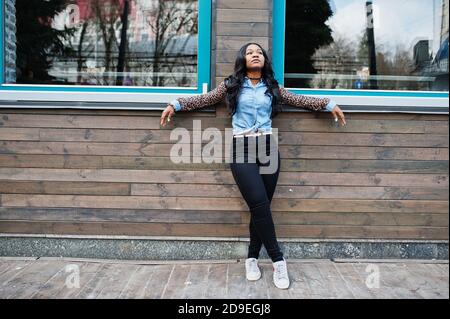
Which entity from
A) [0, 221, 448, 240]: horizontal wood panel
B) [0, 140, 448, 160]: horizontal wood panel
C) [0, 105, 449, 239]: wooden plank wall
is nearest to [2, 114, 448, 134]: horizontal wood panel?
[0, 105, 449, 239]: wooden plank wall

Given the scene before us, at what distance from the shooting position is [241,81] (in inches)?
116

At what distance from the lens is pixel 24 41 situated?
3637 millimetres

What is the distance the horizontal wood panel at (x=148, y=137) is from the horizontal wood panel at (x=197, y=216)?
0.57 m

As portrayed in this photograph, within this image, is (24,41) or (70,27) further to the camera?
(70,27)

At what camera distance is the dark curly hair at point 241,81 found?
2945 mm

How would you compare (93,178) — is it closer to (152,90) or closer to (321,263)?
(152,90)

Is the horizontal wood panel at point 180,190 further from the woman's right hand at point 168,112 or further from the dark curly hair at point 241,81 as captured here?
the dark curly hair at point 241,81

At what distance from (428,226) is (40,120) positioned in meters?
3.26

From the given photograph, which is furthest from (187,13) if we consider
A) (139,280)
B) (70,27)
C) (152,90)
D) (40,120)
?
(139,280)

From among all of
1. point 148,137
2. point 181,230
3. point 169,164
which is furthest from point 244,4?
point 181,230

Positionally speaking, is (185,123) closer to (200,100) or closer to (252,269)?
(200,100)

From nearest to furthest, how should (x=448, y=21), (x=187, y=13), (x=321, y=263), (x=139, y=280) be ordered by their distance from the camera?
(x=139, y=280)
(x=321, y=263)
(x=448, y=21)
(x=187, y=13)

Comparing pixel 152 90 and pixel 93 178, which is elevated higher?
pixel 152 90

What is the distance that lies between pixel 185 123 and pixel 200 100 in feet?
0.88
